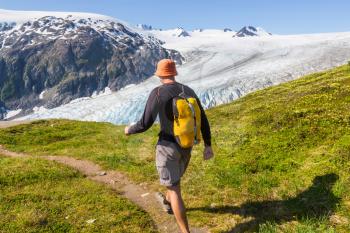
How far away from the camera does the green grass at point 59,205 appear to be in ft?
35.5

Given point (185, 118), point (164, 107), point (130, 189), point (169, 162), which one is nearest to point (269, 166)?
point (130, 189)

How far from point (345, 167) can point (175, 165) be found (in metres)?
5.83

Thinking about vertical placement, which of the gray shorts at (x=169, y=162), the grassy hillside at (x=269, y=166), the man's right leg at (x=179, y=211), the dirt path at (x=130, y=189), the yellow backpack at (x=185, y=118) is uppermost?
the yellow backpack at (x=185, y=118)

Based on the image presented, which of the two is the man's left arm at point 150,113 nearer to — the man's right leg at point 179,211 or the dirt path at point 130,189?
the man's right leg at point 179,211

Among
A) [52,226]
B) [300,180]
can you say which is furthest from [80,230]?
[300,180]

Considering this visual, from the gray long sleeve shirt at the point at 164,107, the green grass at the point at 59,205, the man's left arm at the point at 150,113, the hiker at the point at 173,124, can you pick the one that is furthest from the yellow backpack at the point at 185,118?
the green grass at the point at 59,205

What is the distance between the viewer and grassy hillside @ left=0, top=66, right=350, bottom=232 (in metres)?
10.3

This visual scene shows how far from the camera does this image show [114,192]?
45.6 feet

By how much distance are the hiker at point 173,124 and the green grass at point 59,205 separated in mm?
1903

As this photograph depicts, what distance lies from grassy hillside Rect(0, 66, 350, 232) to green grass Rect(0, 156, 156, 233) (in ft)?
5.71

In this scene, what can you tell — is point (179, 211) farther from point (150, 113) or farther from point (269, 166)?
point (269, 166)

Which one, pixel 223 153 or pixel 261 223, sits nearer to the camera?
pixel 261 223

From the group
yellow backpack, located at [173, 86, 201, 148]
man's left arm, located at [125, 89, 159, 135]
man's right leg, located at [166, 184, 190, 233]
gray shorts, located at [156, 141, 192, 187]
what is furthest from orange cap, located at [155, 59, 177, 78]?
man's right leg, located at [166, 184, 190, 233]

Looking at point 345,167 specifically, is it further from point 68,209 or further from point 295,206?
point 68,209
